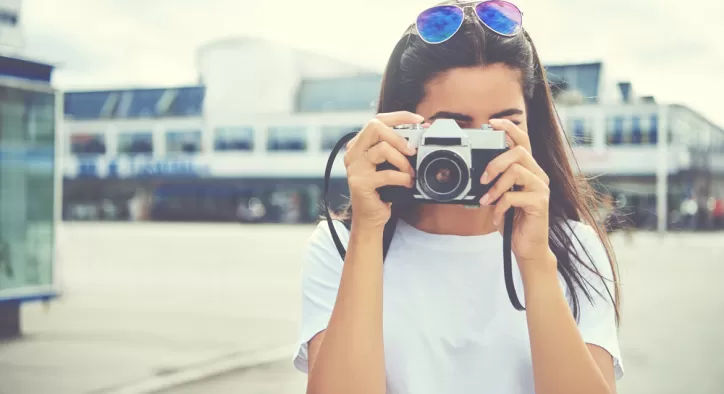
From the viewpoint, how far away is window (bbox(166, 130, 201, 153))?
136ft

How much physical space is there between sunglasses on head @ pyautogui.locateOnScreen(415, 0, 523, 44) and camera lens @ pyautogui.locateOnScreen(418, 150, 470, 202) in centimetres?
24

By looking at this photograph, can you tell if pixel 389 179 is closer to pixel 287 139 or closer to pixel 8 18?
pixel 8 18

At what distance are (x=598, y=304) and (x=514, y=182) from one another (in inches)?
13.4

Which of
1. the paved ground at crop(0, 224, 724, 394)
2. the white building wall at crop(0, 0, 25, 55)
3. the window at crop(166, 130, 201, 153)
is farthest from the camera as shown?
the window at crop(166, 130, 201, 153)

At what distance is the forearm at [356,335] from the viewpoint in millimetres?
1480

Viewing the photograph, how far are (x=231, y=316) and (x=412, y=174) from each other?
7.06m

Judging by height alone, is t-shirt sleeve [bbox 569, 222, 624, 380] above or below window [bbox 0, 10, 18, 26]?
below

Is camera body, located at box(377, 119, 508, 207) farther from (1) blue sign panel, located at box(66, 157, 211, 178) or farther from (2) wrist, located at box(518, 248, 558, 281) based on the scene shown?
(1) blue sign panel, located at box(66, 157, 211, 178)

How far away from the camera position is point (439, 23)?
5.34 ft

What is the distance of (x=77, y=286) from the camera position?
438 inches

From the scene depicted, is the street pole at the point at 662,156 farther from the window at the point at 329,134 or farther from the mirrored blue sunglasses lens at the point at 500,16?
the mirrored blue sunglasses lens at the point at 500,16

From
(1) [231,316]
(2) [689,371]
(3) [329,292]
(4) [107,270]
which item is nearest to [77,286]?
(4) [107,270]

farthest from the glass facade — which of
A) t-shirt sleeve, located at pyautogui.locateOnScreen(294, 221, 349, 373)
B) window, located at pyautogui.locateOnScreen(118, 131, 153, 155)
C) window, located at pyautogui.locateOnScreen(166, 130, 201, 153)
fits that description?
window, located at pyautogui.locateOnScreen(118, 131, 153, 155)

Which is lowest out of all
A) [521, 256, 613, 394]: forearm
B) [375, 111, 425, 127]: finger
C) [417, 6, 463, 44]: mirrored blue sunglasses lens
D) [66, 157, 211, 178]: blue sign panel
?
[521, 256, 613, 394]: forearm
